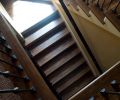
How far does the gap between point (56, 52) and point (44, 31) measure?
54 centimetres

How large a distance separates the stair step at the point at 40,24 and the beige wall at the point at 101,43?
0.47m

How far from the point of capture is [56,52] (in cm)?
488

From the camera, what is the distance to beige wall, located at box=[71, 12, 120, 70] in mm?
4047

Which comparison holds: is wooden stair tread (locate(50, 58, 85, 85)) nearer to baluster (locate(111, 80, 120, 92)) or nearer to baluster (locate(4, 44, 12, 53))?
baluster (locate(4, 44, 12, 53))

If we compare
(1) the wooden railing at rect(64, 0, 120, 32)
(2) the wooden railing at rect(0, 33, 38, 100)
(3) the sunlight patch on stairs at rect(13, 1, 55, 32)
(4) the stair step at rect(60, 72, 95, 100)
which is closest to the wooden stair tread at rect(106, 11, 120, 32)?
(1) the wooden railing at rect(64, 0, 120, 32)

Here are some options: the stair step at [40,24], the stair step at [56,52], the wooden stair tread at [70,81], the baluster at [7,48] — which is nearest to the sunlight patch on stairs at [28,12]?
the stair step at [40,24]

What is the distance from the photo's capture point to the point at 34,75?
127 inches

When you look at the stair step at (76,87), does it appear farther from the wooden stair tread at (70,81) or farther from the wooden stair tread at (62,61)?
the wooden stair tread at (62,61)

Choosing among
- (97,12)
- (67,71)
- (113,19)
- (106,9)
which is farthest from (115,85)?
(67,71)

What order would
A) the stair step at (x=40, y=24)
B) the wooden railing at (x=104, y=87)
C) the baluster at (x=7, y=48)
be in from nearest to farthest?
the wooden railing at (x=104, y=87)
the baluster at (x=7, y=48)
the stair step at (x=40, y=24)

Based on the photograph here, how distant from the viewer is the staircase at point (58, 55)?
481cm

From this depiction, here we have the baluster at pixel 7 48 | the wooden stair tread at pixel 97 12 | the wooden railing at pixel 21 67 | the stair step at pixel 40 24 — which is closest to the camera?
the wooden railing at pixel 21 67

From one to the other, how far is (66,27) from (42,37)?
1.95 feet

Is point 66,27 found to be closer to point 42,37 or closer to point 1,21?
point 42,37
